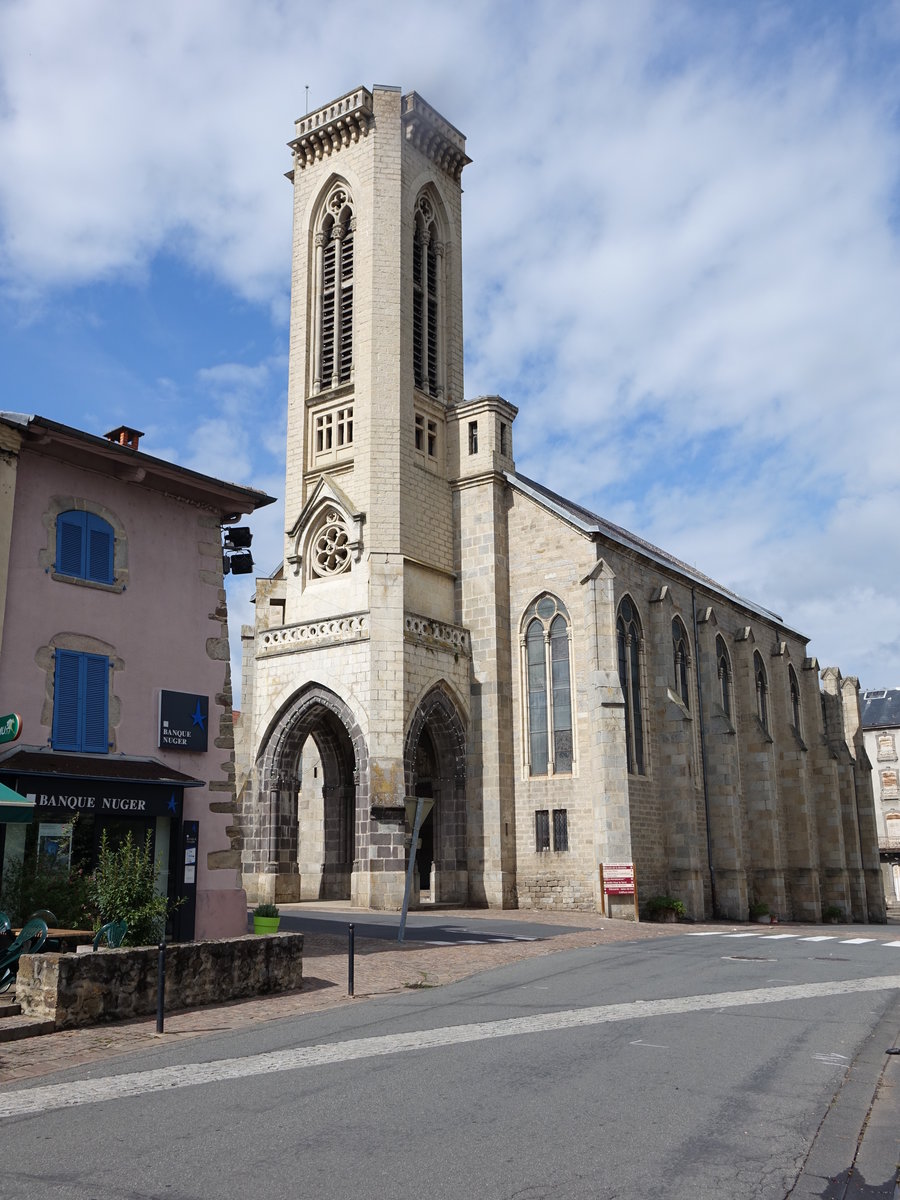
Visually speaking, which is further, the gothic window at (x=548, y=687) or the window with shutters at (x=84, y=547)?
the gothic window at (x=548, y=687)

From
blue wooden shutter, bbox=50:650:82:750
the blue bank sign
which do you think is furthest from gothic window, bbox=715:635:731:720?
blue wooden shutter, bbox=50:650:82:750

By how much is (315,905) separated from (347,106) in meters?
22.2

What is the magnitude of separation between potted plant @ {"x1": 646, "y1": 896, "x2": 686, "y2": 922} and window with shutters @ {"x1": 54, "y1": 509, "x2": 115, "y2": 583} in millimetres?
16562

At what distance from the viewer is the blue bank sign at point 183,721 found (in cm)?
1514

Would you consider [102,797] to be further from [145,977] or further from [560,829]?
[560,829]

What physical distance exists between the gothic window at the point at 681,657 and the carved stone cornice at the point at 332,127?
16.9 m

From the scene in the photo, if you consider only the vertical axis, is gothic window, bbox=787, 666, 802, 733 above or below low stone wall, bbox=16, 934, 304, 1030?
above

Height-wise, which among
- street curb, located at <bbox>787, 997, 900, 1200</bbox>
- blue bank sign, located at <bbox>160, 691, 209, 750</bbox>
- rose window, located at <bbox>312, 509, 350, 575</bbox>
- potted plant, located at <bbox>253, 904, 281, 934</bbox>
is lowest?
street curb, located at <bbox>787, 997, 900, 1200</bbox>

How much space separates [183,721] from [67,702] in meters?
1.85

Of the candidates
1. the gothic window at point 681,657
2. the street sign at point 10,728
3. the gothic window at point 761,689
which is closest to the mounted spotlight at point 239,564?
the street sign at point 10,728

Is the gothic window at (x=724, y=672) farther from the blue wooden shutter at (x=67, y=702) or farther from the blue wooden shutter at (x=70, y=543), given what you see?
the blue wooden shutter at (x=67, y=702)

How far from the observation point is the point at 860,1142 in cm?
602

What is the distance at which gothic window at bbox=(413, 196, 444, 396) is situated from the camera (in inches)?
1194

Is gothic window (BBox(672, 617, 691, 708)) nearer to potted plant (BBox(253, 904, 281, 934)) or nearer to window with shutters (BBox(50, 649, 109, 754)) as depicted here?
potted plant (BBox(253, 904, 281, 934))
